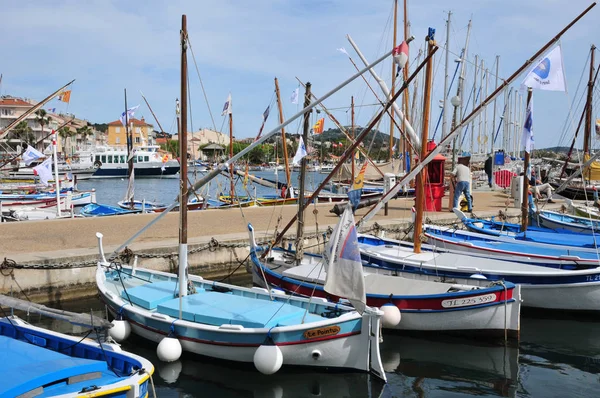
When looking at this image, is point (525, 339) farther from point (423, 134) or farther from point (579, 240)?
point (579, 240)

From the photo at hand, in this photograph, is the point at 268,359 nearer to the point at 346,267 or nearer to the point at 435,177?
the point at 346,267

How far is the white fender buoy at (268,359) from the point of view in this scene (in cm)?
906

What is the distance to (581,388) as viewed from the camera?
9.59m

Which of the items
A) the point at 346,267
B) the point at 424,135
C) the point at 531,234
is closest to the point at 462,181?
the point at 531,234

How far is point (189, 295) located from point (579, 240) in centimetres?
1280

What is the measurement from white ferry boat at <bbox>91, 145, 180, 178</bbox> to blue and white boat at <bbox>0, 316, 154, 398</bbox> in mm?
83975

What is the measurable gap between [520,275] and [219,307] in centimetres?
715

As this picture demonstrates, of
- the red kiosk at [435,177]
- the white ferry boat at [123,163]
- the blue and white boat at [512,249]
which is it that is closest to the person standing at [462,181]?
the red kiosk at [435,177]

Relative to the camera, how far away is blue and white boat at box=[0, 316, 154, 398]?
633 centimetres

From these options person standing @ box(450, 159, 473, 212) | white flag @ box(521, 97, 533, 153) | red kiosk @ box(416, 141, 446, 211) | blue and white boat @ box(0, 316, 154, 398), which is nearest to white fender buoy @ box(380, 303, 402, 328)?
blue and white boat @ box(0, 316, 154, 398)

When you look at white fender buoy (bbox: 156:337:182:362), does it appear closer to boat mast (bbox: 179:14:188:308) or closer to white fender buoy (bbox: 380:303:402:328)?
boat mast (bbox: 179:14:188:308)

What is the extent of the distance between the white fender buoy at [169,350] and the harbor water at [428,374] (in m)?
0.28

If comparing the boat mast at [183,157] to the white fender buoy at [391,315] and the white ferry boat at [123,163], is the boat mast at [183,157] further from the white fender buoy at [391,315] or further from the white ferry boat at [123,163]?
the white ferry boat at [123,163]

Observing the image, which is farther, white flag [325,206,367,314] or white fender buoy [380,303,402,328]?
white fender buoy [380,303,402,328]
